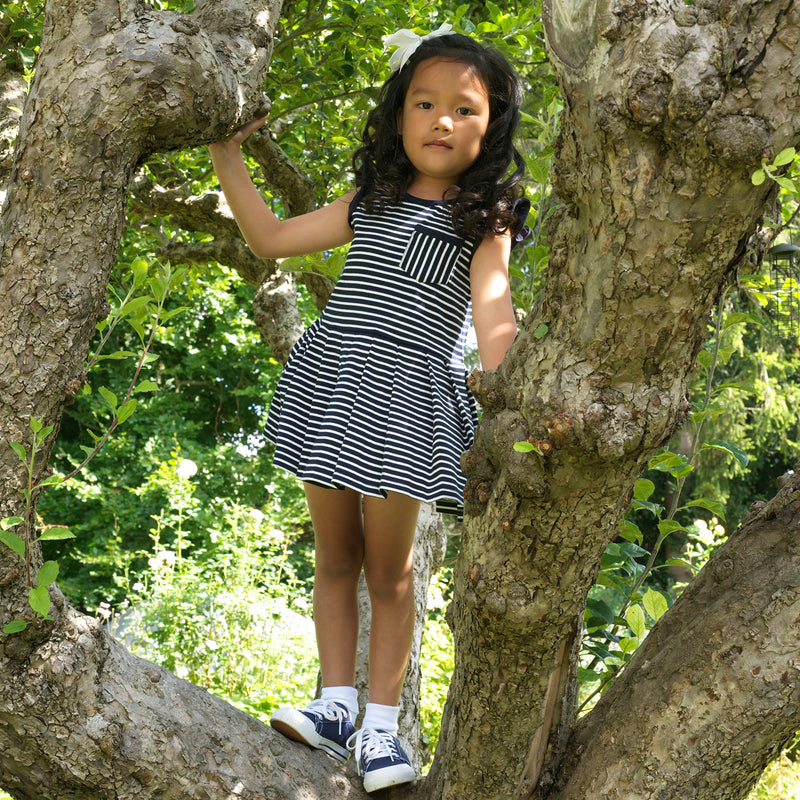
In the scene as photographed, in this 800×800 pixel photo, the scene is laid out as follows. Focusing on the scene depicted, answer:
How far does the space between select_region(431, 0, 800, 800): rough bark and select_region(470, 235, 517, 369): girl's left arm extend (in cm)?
36

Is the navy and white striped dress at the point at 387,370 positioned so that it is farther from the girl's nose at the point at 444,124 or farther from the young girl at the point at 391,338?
the girl's nose at the point at 444,124

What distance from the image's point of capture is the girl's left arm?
60.9 inches

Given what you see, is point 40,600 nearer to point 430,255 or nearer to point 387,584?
point 387,584

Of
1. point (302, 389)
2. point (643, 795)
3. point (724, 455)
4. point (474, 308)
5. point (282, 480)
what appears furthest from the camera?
point (724, 455)

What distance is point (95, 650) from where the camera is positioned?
1405 mm

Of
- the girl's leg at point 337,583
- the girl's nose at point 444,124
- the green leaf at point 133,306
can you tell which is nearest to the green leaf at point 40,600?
the green leaf at point 133,306

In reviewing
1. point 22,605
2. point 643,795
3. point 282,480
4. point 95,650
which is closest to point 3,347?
point 22,605

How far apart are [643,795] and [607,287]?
2.50ft

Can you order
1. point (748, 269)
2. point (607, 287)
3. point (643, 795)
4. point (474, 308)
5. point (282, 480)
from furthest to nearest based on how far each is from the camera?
1. point (282, 480)
2. point (474, 308)
3. point (748, 269)
4. point (643, 795)
5. point (607, 287)

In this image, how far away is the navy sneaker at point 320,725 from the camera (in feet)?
5.38

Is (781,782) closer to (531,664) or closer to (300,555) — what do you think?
(531,664)

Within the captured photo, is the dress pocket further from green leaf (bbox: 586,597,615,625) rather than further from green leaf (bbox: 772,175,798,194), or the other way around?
green leaf (bbox: 772,175,798,194)

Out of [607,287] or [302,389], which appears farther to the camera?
[302,389]

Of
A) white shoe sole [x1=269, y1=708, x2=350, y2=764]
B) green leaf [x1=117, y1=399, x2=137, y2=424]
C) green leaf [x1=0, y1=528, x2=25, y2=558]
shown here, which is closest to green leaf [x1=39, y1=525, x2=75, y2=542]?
green leaf [x1=0, y1=528, x2=25, y2=558]
